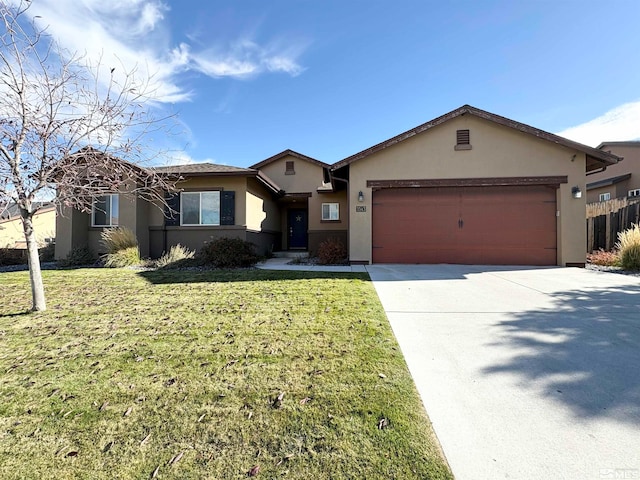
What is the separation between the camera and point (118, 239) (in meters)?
10.3

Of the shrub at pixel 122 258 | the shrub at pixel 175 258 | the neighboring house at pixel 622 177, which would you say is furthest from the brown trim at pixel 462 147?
the neighboring house at pixel 622 177

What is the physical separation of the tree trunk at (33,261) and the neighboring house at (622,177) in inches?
1117

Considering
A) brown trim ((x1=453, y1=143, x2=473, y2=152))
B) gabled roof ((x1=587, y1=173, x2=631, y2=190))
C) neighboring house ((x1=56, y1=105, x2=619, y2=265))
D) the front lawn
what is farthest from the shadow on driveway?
gabled roof ((x1=587, y1=173, x2=631, y2=190))

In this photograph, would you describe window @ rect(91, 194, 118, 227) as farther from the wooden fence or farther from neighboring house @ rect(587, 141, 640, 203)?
neighboring house @ rect(587, 141, 640, 203)

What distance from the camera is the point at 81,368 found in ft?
9.41

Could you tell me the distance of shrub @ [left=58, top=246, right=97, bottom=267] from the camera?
412 inches

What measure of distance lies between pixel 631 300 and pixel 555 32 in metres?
8.22

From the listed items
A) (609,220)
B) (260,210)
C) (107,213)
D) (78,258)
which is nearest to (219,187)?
(260,210)

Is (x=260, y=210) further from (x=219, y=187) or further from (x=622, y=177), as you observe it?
(x=622, y=177)

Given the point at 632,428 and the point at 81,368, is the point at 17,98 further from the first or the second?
the point at 632,428

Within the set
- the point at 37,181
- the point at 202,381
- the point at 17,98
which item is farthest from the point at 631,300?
the point at 17,98

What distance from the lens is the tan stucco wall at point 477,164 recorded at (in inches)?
379

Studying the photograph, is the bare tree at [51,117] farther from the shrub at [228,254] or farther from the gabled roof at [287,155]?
the gabled roof at [287,155]

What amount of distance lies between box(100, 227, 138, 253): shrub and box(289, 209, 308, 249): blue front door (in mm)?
8406
